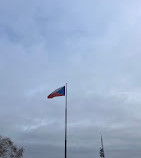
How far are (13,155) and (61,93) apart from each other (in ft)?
133

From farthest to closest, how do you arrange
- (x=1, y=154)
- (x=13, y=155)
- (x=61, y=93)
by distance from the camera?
(x=13, y=155), (x=1, y=154), (x=61, y=93)

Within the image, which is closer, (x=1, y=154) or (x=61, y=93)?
(x=61, y=93)

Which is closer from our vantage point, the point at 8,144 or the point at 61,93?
the point at 61,93

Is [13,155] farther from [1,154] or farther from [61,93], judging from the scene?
[61,93]

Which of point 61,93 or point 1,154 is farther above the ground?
point 61,93

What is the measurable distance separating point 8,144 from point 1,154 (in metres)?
3.79

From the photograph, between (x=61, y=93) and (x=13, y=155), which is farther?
(x=13, y=155)

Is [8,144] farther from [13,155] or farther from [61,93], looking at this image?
[61,93]

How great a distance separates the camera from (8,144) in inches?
→ 2628

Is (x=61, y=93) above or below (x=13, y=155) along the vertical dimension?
above

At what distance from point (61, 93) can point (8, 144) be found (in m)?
38.2

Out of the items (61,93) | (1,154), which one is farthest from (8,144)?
(61,93)

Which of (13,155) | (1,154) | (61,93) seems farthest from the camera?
(13,155)

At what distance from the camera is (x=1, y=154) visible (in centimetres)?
6378
